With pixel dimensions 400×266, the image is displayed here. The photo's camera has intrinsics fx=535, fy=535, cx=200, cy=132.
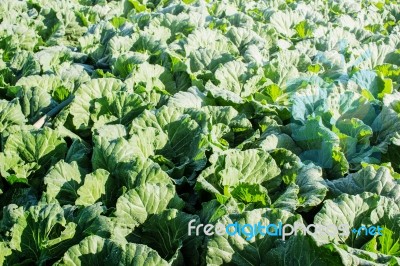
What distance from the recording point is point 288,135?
3377 millimetres

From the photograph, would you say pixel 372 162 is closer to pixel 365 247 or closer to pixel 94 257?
pixel 365 247

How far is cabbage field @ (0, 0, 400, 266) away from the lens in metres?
2.42

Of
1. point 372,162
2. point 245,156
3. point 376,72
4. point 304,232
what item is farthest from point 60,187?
point 376,72

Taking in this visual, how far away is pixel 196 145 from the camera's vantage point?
313 centimetres

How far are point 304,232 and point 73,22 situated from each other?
4.11 m

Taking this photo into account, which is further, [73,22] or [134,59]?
[73,22]

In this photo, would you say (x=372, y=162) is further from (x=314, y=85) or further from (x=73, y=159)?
(x=73, y=159)

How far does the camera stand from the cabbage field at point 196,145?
2.42m

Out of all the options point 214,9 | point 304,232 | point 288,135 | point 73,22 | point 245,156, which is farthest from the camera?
point 214,9

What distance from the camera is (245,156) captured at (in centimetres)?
285

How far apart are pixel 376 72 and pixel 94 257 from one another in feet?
8.70

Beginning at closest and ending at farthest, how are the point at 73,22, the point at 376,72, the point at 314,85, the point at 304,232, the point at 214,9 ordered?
the point at 304,232 → the point at 314,85 → the point at 376,72 → the point at 73,22 → the point at 214,9

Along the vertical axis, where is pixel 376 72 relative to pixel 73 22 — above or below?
above

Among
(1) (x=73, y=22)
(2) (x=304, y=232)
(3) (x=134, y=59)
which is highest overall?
(2) (x=304, y=232)
